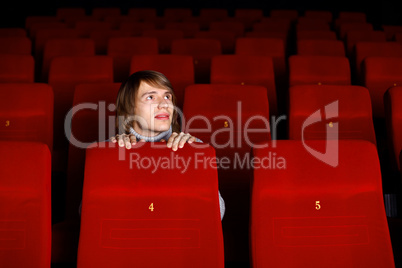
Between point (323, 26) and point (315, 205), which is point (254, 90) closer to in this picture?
point (315, 205)

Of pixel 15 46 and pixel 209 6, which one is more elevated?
pixel 209 6

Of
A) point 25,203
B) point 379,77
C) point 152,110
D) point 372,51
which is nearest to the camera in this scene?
point 25,203

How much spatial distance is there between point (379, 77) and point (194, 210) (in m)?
0.61

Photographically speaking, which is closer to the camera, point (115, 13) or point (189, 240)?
point (189, 240)

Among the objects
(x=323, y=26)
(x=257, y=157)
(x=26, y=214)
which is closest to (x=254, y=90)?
(x=257, y=157)

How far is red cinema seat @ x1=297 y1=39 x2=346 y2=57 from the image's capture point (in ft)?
3.78

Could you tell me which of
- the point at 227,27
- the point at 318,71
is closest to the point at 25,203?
the point at 318,71

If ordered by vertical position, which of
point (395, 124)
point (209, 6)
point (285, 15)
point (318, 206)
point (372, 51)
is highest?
point (209, 6)

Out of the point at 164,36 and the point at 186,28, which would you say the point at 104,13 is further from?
the point at 164,36

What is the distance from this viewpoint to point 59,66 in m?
0.89

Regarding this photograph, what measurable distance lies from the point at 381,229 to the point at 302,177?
0.10m

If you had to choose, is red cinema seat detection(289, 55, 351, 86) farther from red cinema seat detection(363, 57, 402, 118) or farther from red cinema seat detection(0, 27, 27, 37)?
red cinema seat detection(0, 27, 27, 37)

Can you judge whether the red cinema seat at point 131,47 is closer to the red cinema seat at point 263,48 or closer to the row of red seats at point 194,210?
the red cinema seat at point 263,48

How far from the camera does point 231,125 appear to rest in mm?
678
